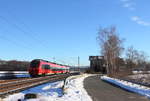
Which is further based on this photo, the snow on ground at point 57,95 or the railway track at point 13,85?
the railway track at point 13,85

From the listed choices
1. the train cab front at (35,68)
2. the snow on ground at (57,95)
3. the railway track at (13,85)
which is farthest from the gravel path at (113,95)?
the train cab front at (35,68)

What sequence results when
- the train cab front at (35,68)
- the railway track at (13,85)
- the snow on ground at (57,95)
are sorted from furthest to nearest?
the train cab front at (35,68) → the railway track at (13,85) → the snow on ground at (57,95)

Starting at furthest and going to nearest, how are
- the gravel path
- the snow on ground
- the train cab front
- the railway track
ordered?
the train cab front
the railway track
the gravel path
the snow on ground

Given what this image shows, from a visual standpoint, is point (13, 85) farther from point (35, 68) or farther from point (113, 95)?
point (35, 68)

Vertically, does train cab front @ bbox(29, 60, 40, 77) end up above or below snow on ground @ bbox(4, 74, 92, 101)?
above

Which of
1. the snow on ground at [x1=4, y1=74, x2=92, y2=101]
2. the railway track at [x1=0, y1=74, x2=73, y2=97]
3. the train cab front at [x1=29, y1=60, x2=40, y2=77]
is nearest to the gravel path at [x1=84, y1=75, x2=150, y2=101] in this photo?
the snow on ground at [x1=4, y1=74, x2=92, y2=101]

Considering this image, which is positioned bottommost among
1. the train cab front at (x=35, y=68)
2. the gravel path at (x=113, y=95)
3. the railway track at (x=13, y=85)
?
the gravel path at (x=113, y=95)

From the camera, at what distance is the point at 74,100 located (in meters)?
14.1

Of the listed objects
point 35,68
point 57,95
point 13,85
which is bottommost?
point 57,95

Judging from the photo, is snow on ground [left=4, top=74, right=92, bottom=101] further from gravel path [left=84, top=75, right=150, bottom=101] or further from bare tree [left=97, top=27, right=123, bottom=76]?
bare tree [left=97, top=27, right=123, bottom=76]

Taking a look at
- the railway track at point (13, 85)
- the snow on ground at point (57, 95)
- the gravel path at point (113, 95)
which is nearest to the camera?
the snow on ground at point (57, 95)

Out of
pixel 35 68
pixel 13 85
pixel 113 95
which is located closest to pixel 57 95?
pixel 113 95

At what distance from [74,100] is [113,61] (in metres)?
55.0

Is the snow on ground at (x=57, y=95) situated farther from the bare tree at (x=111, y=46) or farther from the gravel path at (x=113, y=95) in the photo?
the bare tree at (x=111, y=46)
